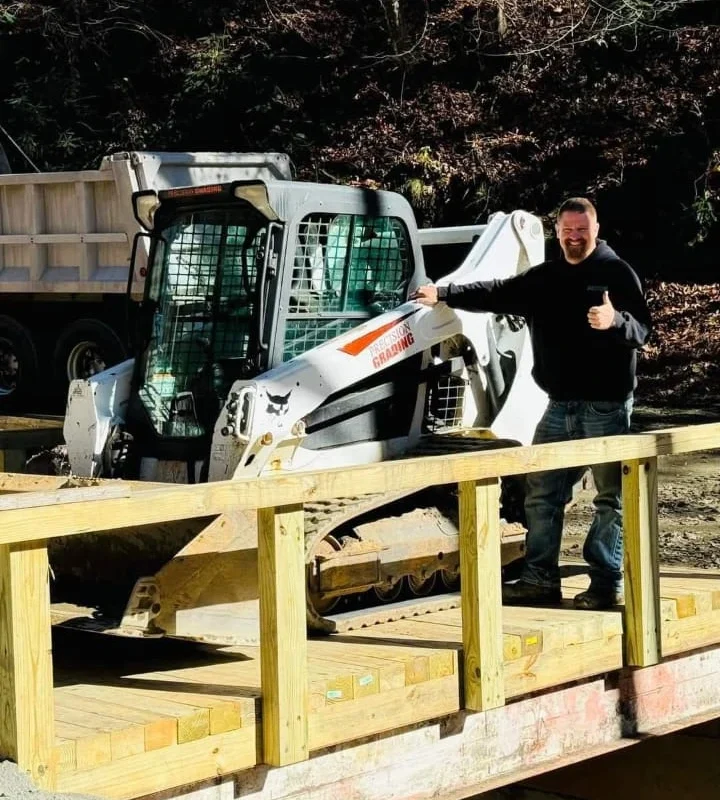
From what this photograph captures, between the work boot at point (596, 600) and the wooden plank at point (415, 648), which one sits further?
the work boot at point (596, 600)

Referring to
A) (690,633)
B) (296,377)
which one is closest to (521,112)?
(296,377)

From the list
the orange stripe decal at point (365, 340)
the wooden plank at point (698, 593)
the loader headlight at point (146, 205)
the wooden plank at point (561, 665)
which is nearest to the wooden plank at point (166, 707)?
the wooden plank at point (561, 665)

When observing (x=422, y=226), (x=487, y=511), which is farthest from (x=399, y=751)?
(x=422, y=226)

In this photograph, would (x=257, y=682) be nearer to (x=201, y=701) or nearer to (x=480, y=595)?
(x=201, y=701)

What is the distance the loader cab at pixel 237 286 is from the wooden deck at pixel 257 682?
4.25 feet

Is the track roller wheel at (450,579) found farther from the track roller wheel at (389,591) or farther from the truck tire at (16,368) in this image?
the truck tire at (16,368)

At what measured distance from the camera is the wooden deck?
4574 millimetres

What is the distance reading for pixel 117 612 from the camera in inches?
238

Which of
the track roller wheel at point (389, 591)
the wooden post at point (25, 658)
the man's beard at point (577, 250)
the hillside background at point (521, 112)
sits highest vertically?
the hillside background at point (521, 112)

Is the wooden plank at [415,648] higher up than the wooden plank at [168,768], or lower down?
higher up

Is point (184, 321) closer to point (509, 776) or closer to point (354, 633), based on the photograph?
point (354, 633)

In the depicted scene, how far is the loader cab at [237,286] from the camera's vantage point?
6988 millimetres

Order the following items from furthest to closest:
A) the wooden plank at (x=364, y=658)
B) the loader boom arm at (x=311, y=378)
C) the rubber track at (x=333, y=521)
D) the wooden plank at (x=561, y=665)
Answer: the loader boom arm at (x=311, y=378)
the rubber track at (x=333, y=521)
the wooden plank at (x=561, y=665)
the wooden plank at (x=364, y=658)

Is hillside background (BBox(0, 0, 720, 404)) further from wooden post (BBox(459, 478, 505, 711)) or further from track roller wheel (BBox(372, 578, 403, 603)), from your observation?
wooden post (BBox(459, 478, 505, 711))
